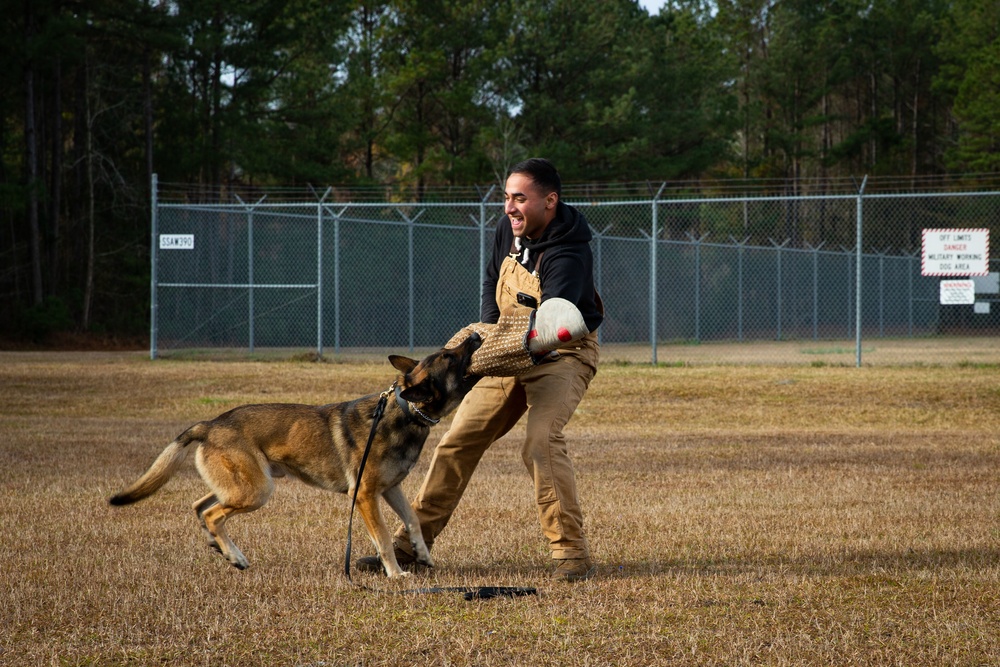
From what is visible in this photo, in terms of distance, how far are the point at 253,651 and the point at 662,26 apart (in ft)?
156

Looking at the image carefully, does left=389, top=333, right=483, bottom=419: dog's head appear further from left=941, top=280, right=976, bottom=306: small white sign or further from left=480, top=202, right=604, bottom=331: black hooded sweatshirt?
left=941, top=280, right=976, bottom=306: small white sign

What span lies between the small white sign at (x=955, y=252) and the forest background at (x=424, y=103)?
337 cm

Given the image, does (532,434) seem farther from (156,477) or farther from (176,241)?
(176,241)

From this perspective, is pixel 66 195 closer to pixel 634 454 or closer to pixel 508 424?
pixel 634 454

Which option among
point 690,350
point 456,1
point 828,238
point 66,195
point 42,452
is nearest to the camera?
point 42,452

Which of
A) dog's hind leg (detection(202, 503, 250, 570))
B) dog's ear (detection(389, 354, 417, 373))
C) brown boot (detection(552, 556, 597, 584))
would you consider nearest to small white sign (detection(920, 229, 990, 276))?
brown boot (detection(552, 556, 597, 584))

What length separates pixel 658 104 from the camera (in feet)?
134

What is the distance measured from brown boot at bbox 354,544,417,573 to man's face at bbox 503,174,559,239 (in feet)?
5.40

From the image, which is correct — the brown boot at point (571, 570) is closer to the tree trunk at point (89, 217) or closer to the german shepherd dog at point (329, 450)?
the german shepherd dog at point (329, 450)

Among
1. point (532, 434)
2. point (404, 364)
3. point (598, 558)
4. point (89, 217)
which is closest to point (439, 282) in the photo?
point (89, 217)

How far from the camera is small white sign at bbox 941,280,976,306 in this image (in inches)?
641

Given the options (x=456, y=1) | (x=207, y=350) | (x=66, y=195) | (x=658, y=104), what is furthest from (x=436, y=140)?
(x=207, y=350)

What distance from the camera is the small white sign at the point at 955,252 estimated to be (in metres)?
16.3

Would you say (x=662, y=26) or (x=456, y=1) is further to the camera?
(x=662, y=26)
